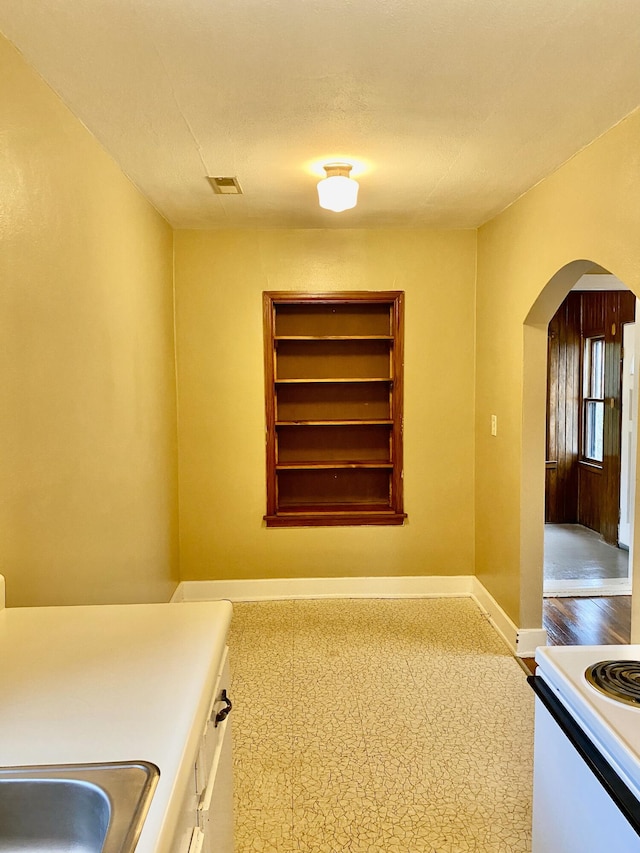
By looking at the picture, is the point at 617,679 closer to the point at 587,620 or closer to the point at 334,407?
the point at 587,620

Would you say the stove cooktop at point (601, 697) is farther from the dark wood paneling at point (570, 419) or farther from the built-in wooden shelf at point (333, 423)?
the dark wood paneling at point (570, 419)

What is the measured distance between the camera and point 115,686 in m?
1.15

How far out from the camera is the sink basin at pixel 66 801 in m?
0.87

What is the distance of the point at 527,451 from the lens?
127 inches

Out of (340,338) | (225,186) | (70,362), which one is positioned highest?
(225,186)

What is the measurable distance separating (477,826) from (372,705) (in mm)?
818

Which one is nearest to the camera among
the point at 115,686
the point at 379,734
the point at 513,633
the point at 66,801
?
the point at 66,801

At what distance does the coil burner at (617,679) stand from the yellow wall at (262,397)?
8.89ft

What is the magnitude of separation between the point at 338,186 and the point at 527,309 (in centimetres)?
119

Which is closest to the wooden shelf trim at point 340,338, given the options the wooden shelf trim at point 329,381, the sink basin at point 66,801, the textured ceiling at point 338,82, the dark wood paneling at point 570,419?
the wooden shelf trim at point 329,381

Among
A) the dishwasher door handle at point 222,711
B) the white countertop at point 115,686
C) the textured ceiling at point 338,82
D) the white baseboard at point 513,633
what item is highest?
the textured ceiling at point 338,82

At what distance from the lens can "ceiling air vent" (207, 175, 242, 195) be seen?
2.92 metres

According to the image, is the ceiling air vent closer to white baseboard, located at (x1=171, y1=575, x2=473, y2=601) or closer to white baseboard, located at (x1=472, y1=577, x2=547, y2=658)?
white baseboard, located at (x1=171, y1=575, x2=473, y2=601)

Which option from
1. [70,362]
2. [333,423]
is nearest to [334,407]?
[333,423]
